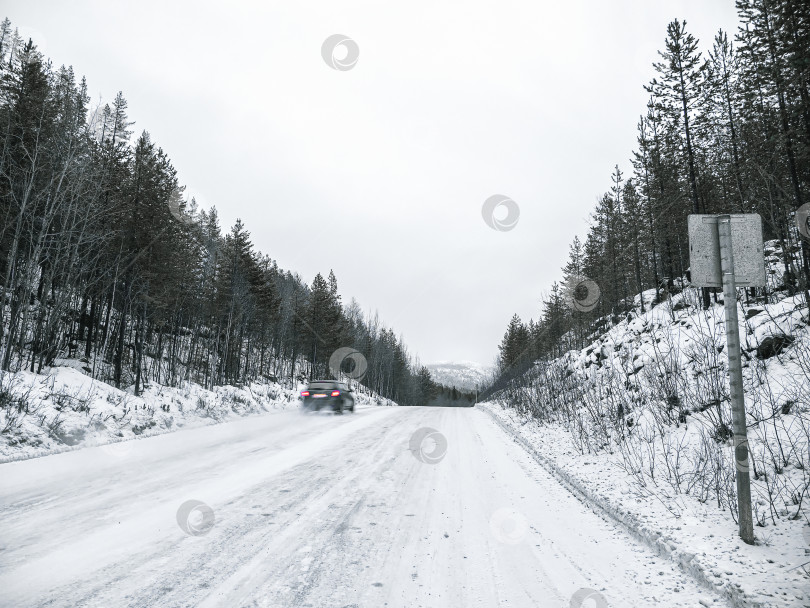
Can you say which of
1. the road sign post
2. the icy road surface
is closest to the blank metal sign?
the road sign post

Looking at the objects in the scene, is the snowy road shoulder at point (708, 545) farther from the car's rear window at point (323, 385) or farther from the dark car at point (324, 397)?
the car's rear window at point (323, 385)

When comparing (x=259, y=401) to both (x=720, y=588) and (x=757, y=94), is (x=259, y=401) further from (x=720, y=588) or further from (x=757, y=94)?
(x=757, y=94)

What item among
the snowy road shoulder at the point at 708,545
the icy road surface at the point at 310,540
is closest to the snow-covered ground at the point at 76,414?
the icy road surface at the point at 310,540

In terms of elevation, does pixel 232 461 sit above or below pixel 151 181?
below

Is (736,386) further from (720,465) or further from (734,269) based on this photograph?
(720,465)

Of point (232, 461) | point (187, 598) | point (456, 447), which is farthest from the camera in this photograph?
point (456, 447)

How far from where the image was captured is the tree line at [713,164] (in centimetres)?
1434

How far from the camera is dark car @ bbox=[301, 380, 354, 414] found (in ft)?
57.0

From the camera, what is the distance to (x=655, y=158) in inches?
1131

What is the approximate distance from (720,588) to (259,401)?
741 inches

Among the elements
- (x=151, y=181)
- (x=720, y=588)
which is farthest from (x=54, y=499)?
(x=151, y=181)

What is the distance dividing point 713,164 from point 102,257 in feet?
134

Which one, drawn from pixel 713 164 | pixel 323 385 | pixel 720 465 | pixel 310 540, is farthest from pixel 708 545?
pixel 713 164

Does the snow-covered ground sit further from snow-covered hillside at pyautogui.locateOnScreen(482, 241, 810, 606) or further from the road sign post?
the road sign post
